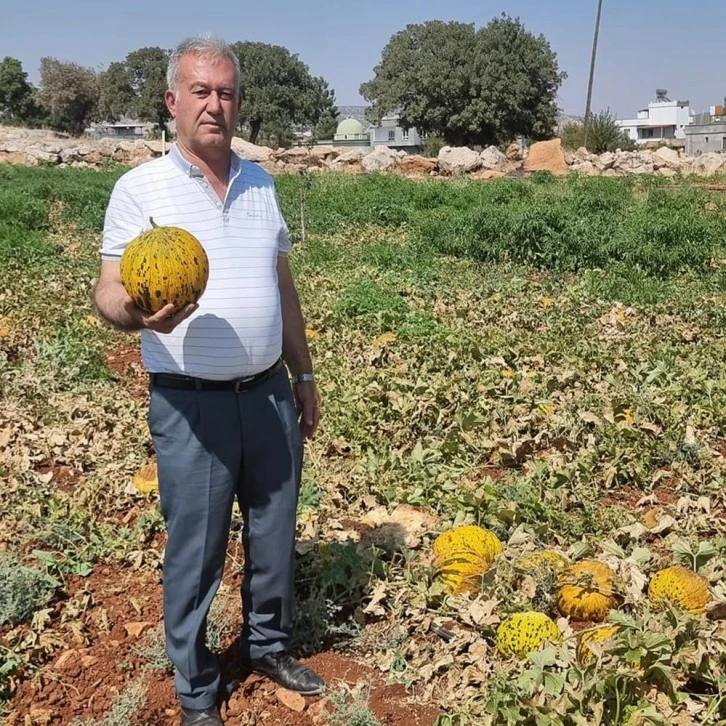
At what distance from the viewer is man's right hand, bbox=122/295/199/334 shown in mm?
2322

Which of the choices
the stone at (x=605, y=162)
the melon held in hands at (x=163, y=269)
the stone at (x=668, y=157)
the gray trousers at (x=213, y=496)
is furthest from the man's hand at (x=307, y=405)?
the stone at (x=668, y=157)

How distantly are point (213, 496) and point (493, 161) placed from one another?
91.5 ft

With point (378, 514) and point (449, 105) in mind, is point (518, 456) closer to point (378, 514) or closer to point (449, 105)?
point (378, 514)

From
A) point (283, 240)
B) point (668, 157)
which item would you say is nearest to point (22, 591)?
point (283, 240)

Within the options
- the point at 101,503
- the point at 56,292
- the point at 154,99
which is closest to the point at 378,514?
the point at 101,503

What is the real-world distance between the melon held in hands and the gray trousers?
0.41 m

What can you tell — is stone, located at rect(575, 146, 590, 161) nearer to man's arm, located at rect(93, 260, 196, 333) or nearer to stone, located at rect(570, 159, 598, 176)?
stone, located at rect(570, 159, 598, 176)

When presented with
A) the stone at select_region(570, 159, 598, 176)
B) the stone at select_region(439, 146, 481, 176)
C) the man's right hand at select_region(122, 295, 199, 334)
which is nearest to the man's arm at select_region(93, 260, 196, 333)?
the man's right hand at select_region(122, 295, 199, 334)

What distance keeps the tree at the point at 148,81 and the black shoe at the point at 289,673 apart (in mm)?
64263

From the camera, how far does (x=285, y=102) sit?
68.2 meters

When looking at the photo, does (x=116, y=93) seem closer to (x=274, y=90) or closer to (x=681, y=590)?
(x=274, y=90)

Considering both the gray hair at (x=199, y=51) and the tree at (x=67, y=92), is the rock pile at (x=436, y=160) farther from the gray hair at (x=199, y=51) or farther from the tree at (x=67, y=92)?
the tree at (x=67, y=92)

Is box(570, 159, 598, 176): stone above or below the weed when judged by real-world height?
above

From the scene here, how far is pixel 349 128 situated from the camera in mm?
92438
